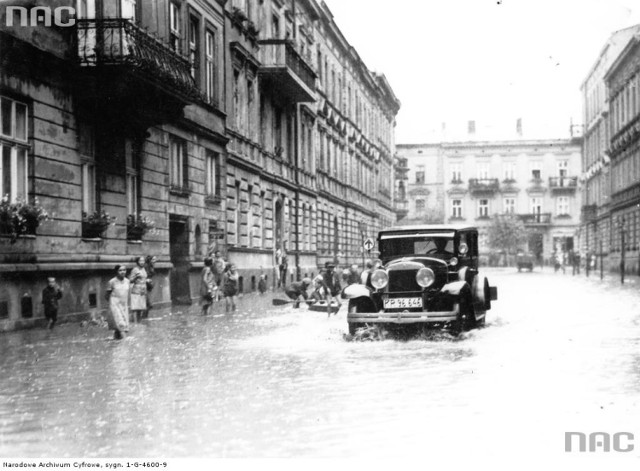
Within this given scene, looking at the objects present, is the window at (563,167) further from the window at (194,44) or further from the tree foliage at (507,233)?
the window at (194,44)

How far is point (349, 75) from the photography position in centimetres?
5072

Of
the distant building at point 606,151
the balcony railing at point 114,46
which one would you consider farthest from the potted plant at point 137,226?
the distant building at point 606,151

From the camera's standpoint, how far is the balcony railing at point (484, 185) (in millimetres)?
93750

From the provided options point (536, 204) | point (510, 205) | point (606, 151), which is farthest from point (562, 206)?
point (606, 151)

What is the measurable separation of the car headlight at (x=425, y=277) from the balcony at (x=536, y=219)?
80162 millimetres

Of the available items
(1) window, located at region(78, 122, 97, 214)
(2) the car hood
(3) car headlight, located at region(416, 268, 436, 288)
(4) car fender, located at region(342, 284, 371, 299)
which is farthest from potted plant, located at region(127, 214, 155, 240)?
(3) car headlight, located at region(416, 268, 436, 288)

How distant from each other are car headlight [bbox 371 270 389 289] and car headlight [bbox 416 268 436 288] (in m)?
0.52

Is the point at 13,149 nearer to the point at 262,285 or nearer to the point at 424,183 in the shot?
the point at 262,285

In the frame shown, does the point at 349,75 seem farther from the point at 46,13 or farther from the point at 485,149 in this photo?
the point at 485,149

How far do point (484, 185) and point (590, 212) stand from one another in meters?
31.9

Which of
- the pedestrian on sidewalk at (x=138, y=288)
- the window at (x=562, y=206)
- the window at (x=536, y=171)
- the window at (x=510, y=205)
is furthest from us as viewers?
the window at (x=510, y=205)

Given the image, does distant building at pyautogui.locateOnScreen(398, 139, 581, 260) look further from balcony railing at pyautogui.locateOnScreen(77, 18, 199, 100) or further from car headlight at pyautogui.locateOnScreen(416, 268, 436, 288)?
car headlight at pyautogui.locateOnScreen(416, 268, 436, 288)

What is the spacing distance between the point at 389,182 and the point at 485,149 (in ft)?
89.9

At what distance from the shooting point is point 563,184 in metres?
90.8
